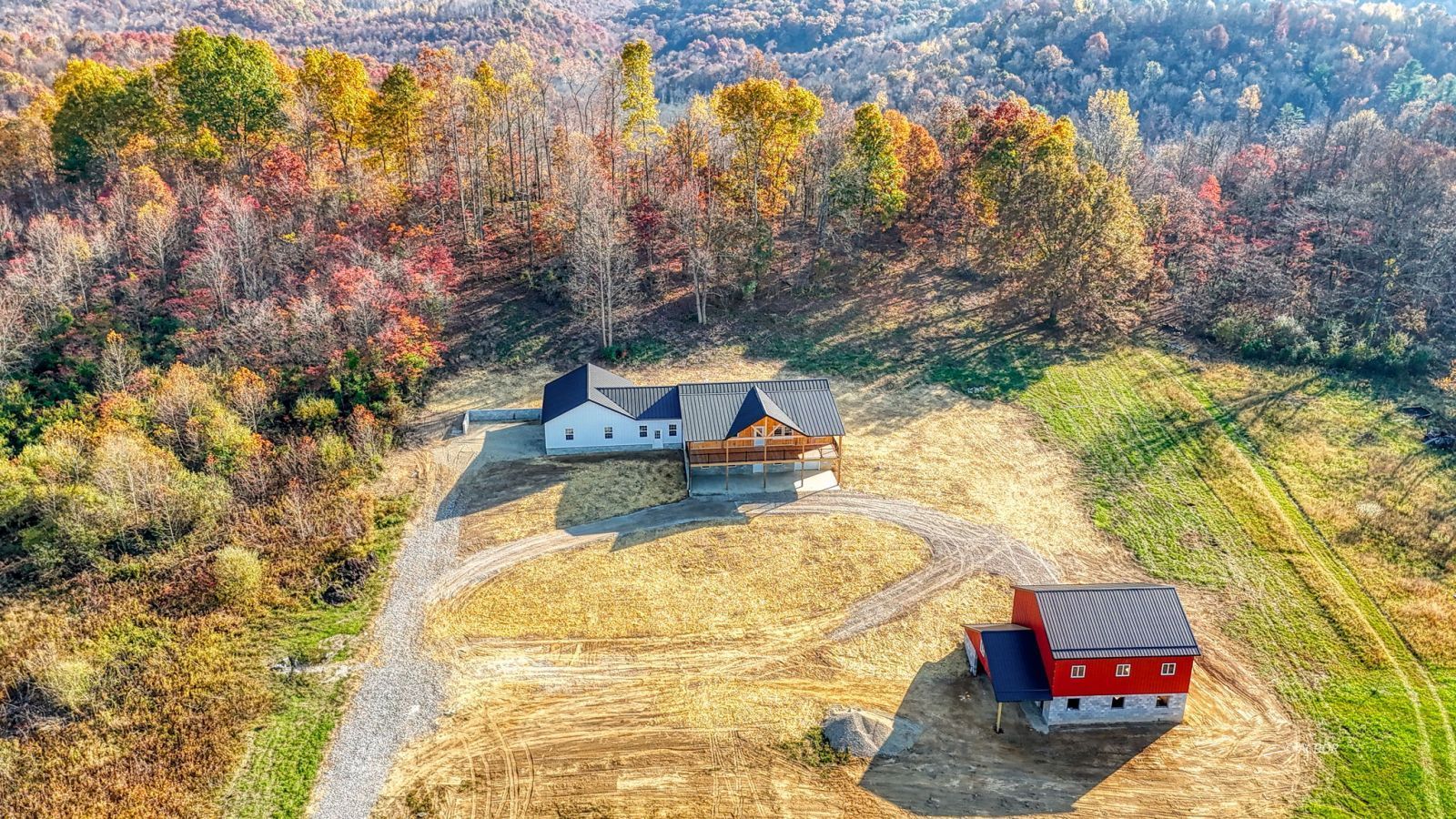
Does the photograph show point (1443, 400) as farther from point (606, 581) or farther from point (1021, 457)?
point (606, 581)

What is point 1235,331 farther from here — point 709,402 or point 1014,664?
point 1014,664

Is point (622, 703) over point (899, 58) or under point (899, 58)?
under

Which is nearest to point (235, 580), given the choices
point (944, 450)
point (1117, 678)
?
point (1117, 678)

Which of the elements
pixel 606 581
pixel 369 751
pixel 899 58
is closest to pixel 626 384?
pixel 606 581

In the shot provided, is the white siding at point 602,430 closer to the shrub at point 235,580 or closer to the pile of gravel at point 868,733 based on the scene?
the shrub at point 235,580

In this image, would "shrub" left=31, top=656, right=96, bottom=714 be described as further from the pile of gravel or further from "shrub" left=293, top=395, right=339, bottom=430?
the pile of gravel

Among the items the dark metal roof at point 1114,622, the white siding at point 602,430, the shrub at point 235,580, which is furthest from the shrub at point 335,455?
the dark metal roof at point 1114,622
